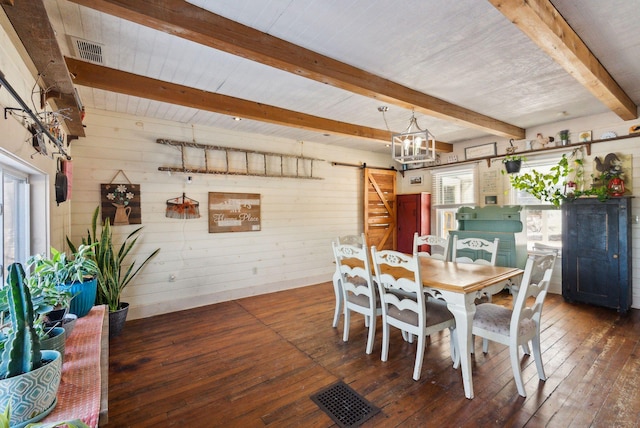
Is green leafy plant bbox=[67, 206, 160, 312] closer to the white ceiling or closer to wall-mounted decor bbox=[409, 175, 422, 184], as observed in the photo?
the white ceiling

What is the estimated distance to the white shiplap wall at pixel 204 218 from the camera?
3.74 metres

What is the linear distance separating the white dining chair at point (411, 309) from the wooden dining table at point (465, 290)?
154mm

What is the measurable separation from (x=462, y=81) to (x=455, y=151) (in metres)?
3.10

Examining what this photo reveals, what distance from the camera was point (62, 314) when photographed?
1549 mm

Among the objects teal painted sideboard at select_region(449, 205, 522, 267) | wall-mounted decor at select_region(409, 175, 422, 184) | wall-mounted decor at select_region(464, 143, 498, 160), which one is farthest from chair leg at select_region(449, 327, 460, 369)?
A: wall-mounted decor at select_region(409, 175, 422, 184)

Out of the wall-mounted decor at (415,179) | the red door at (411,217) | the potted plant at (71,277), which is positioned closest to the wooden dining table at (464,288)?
the potted plant at (71,277)

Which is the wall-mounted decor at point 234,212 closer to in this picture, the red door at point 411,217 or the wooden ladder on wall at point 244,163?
the wooden ladder on wall at point 244,163

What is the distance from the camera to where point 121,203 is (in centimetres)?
380

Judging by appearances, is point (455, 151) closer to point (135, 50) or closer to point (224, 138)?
point (224, 138)

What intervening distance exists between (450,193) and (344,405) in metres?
4.86

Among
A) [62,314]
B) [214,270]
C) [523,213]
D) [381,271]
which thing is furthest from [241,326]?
[523,213]

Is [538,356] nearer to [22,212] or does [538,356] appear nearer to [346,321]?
[346,321]

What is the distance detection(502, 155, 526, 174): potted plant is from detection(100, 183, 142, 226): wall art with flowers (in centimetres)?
555

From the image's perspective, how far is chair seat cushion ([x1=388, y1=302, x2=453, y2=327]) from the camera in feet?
8.17
